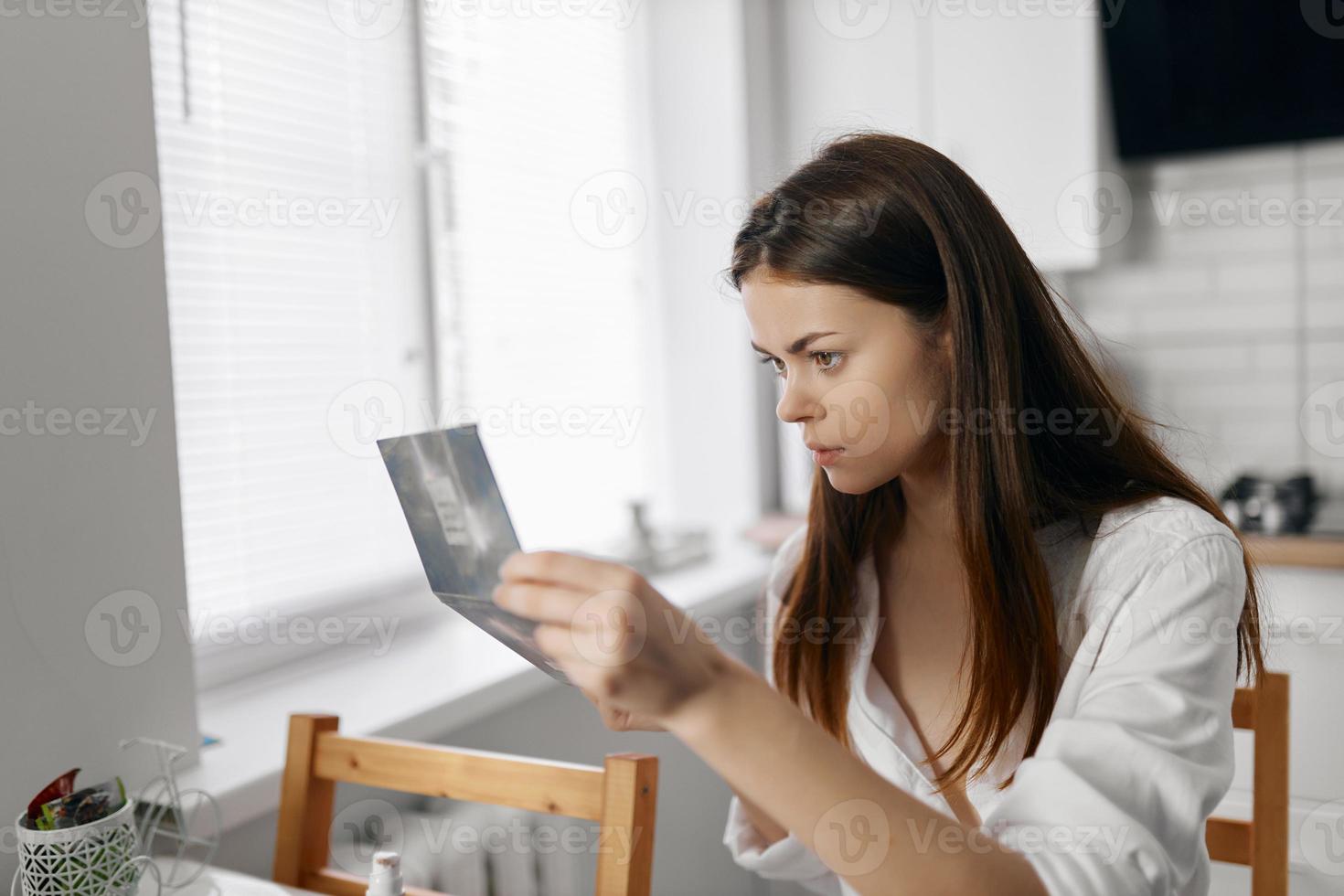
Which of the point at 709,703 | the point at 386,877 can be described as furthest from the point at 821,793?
the point at 386,877

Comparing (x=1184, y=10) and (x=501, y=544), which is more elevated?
(x=1184, y=10)

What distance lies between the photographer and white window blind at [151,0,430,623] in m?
1.55

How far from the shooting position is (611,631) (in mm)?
602

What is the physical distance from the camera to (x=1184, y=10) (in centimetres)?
228

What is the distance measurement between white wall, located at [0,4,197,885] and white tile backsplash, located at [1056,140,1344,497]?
1978 millimetres

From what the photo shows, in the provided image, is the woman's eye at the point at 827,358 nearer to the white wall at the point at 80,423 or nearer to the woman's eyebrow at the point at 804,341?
the woman's eyebrow at the point at 804,341

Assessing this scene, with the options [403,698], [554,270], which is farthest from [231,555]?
[554,270]

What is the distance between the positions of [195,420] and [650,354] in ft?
4.40

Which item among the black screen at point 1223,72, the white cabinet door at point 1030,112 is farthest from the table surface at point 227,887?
the black screen at point 1223,72

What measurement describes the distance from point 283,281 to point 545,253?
71 cm

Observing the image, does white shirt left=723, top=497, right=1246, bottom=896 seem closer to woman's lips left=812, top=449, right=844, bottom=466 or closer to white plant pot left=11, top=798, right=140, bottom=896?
woman's lips left=812, top=449, right=844, bottom=466

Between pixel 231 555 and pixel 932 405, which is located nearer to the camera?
pixel 932 405

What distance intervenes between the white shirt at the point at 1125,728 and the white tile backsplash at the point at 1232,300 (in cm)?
147

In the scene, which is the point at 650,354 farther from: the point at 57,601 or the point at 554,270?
the point at 57,601
